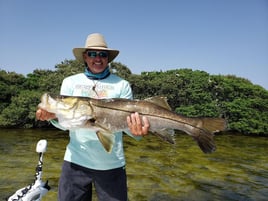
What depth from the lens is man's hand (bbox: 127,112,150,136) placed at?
3035 mm

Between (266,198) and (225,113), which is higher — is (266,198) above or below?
below

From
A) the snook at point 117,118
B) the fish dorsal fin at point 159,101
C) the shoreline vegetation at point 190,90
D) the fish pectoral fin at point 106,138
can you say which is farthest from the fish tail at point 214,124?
the shoreline vegetation at point 190,90

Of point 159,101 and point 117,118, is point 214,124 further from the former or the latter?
point 117,118

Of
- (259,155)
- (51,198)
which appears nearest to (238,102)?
(259,155)

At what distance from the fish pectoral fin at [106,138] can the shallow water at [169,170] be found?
16.8 feet

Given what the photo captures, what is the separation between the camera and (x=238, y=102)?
88.4 feet

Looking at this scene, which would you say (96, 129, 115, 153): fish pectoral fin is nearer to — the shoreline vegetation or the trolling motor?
the trolling motor

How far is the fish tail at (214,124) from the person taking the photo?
2.97 meters

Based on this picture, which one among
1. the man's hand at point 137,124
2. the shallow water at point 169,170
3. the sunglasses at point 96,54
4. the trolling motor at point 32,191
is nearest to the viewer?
the man's hand at point 137,124

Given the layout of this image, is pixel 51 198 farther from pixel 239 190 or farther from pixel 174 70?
pixel 174 70

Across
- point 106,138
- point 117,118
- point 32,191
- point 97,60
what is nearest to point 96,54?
point 97,60

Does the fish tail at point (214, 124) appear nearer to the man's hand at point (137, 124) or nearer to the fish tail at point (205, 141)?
the fish tail at point (205, 141)

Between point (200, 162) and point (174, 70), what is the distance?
17592mm

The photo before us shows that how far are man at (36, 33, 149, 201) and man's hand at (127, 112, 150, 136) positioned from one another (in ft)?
1.61
